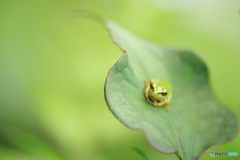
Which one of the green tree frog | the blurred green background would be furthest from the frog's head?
the blurred green background

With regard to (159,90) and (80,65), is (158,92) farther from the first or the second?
(80,65)

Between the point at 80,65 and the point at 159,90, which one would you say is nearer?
the point at 159,90

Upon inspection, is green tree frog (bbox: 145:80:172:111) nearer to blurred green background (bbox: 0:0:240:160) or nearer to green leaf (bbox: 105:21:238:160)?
green leaf (bbox: 105:21:238:160)

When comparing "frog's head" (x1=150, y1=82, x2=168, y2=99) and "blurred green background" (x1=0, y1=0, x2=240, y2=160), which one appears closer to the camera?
"frog's head" (x1=150, y1=82, x2=168, y2=99)

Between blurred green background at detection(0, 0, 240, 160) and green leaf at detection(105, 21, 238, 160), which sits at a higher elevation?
blurred green background at detection(0, 0, 240, 160)

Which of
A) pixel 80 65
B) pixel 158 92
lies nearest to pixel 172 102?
pixel 158 92

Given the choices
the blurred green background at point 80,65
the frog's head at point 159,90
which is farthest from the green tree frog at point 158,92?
the blurred green background at point 80,65

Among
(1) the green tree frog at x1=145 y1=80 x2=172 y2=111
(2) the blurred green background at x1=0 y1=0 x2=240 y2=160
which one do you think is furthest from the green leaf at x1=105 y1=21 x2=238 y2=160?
(2) the blurred green background at x1=0 y1=0 x2=240 y2=160

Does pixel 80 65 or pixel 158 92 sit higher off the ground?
pixel 80 65
